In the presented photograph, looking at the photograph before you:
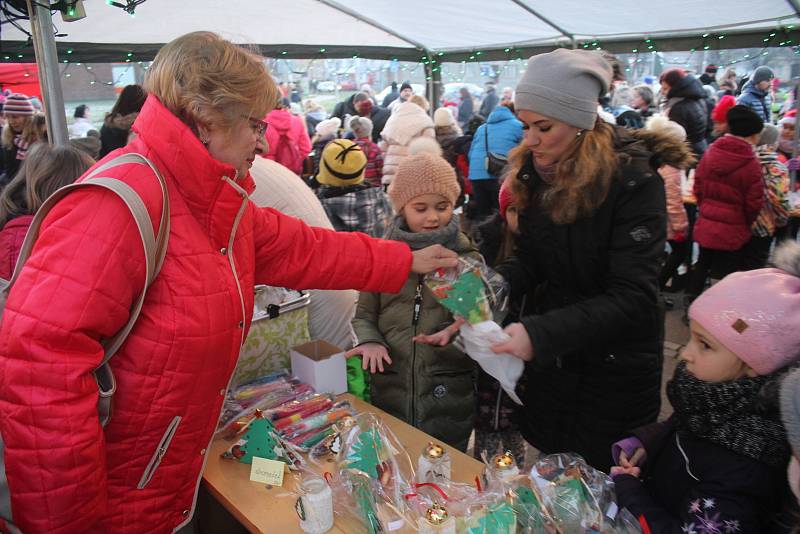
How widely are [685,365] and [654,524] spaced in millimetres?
373

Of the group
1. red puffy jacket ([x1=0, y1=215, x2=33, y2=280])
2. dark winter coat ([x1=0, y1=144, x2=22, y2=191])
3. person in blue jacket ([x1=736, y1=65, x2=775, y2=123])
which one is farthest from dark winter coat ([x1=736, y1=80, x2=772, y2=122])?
dark winter coat ([x1=0, y1=144, x2=22, y2=191])

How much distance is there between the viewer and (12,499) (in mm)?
1178

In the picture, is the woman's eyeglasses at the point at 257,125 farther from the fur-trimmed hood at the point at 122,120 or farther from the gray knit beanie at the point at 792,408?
the fur-trimmed hood at the point at 122,120

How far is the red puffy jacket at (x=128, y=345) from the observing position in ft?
3.69

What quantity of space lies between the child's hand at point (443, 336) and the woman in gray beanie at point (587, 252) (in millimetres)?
196

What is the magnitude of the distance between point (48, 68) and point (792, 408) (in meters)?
2.99

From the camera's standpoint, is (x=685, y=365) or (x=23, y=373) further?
(x=685, y=365)

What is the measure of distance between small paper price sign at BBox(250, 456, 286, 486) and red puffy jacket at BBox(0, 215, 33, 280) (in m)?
1.36

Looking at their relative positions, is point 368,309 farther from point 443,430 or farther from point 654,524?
point 654,524

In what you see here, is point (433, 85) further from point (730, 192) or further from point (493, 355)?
point (493, 355)

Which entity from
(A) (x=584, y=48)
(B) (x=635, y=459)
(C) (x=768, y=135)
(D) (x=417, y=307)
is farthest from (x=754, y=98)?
(B) (x=635, y=459)

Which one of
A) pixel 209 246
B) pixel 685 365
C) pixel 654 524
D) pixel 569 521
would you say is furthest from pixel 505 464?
pixel 209 246

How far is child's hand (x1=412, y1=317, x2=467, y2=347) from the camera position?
1882 millimetres

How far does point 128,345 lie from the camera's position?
1284mm
